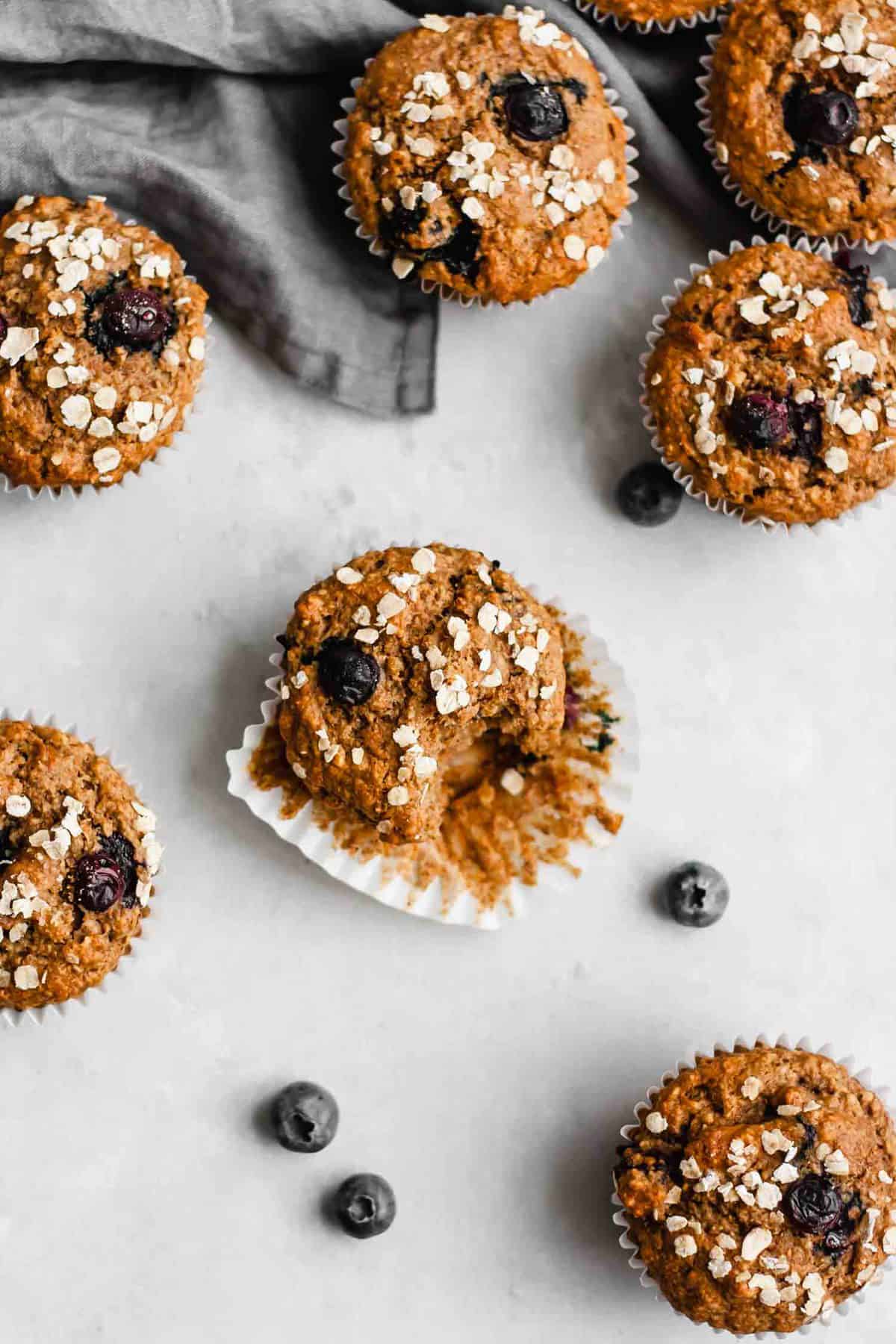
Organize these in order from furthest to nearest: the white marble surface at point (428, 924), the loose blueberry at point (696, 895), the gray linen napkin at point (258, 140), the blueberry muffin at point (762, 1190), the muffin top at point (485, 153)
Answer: the loose blueberry at point (696, 895) → the white marble surface at point (428, 924) → the gray linen napkin at point (258, 140) → the muffin top at point (485, 153) → the blueberry muffin at point (762, 1190)

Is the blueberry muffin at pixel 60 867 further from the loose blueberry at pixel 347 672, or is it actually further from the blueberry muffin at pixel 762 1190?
the blueberry muffin at pixel 762 1190

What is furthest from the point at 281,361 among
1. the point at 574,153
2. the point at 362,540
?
the point at 574,153

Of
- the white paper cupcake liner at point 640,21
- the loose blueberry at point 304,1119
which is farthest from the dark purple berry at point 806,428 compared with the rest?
the loose blueberry at point 304,1119

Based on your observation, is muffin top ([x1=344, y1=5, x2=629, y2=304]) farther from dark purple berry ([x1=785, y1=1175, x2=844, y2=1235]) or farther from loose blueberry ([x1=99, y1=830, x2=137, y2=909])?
dark purple berry ([x1=785, y1=1175, x2=844, y2=1235])

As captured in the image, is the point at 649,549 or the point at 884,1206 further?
the point at 649,549

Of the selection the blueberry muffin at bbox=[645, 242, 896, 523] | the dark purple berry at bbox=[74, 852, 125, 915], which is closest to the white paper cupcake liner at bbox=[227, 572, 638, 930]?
the dark purple berry at bbox=[74, 852, 125, 915]

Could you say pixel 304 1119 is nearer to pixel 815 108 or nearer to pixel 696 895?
pixel 696 895

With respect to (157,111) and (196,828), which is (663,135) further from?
(196,828)
